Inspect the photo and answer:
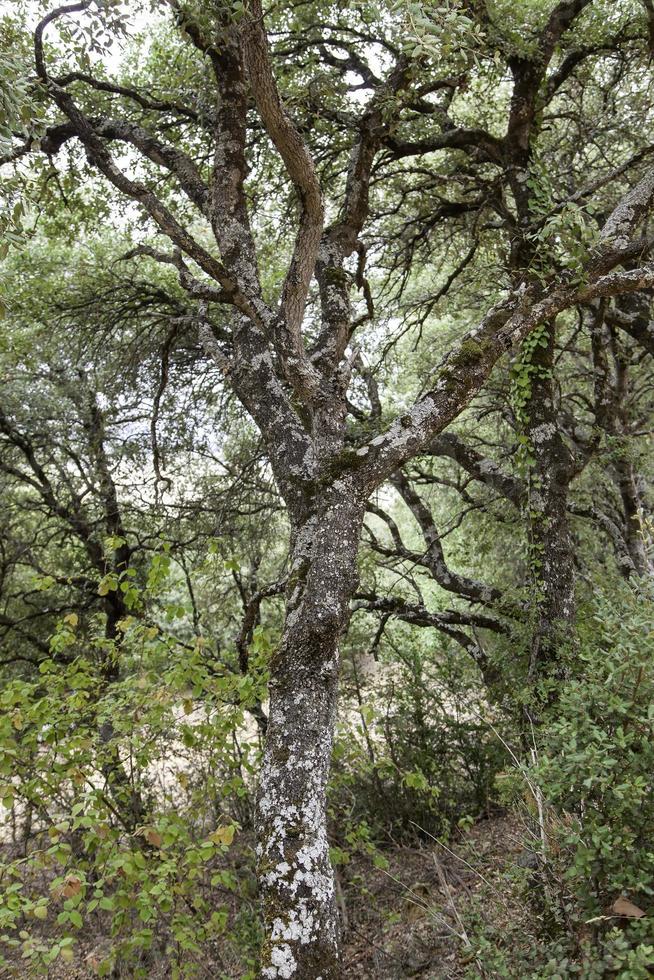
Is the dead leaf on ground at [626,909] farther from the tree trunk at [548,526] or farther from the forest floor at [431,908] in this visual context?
the tree trunk at [548,526]

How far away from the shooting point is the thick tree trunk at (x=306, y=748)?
2623 millimetres

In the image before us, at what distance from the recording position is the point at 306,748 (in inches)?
117

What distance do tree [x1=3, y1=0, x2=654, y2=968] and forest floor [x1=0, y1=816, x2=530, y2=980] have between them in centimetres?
109

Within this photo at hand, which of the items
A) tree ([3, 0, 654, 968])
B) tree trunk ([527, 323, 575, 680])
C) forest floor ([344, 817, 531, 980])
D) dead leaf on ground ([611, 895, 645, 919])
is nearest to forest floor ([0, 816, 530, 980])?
forest floor ([344, 817, 531, 980])

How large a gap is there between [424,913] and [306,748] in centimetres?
340

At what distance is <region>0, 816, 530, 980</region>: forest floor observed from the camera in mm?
3521

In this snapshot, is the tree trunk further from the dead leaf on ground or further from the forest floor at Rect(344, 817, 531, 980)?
the dead leaf on ground

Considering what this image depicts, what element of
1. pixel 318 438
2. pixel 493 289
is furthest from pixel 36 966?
pixel 493 289

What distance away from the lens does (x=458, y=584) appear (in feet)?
22.9

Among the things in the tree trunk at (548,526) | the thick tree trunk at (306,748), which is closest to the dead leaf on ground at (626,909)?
the thick tree trunk at (306,748)

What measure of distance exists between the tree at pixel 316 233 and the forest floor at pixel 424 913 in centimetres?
109

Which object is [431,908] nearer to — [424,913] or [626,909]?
[626,909]

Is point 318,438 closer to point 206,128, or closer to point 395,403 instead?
point 206,128

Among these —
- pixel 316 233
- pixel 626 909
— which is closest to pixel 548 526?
pixel 316 233
